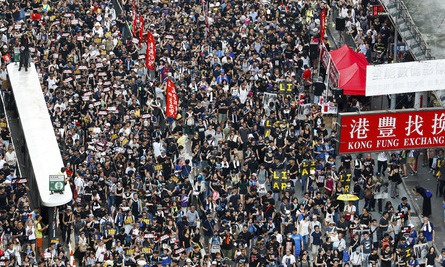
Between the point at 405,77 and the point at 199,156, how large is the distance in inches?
353

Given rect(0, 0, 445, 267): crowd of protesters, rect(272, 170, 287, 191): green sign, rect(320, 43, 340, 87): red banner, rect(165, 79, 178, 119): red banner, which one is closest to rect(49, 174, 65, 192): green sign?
rect(0, 0, 445, 267): crowd of protesters

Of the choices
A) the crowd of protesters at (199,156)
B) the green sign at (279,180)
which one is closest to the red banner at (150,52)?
the crowd of protesters at (199,156)

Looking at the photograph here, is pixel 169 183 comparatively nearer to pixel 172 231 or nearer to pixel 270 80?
pixel 172 231

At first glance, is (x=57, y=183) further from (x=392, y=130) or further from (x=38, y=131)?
(x=392, y=130)

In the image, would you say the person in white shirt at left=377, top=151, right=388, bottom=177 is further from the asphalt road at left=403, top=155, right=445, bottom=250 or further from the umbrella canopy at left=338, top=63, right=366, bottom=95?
the umbrella canopy at left=338, top=63, right=366, bottom=95

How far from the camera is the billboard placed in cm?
Answer: 4961

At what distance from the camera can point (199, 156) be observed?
2162 inches

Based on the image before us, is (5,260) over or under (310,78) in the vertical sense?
under

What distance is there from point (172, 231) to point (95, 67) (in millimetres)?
12887

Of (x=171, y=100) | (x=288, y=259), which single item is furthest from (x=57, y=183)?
(x=288, y=259)

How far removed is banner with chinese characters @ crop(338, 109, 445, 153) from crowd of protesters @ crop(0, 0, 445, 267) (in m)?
5.28

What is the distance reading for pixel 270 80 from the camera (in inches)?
2360

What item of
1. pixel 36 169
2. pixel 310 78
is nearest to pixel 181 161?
pixel 36 169

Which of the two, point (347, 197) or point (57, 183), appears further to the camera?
point (57, 183)
